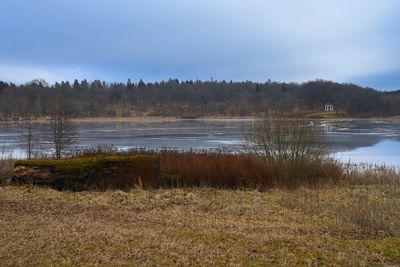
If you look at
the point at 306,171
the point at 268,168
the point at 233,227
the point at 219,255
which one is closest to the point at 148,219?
the point at 233,227

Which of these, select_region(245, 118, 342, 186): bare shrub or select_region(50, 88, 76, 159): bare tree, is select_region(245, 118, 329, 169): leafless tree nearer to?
select_region(245, 118, 342, 186): bare shrub

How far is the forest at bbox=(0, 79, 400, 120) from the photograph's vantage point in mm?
122750

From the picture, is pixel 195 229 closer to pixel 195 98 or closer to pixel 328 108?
pixel 328 108

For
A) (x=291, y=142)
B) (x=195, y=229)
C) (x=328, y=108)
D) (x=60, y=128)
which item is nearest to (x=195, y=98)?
(x=328, y=108)

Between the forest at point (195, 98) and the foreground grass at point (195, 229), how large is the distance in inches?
3533

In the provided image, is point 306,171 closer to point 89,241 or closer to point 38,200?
point 38,200

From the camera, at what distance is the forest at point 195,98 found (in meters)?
123

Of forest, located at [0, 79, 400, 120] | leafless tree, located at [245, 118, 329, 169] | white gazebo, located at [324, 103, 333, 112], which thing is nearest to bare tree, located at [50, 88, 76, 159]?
leafless tree, located at [245, 118, 329, 169]

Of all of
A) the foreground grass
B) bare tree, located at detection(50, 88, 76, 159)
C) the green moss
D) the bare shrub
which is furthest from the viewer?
bare tree, located at detection(50, 88, 76, 159)

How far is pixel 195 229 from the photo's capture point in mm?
8227

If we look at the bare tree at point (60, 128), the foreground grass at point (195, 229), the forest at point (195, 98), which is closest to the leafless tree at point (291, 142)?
the foreground grass at point (195, 229)

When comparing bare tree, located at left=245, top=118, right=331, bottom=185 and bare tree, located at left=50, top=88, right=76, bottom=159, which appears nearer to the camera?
bare tree, located at left=245, top=118, right=331, bottom=185

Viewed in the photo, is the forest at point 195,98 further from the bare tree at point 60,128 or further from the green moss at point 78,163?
the green moss at point 78,163

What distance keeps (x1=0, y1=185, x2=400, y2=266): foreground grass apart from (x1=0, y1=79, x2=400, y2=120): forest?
89.7 m
